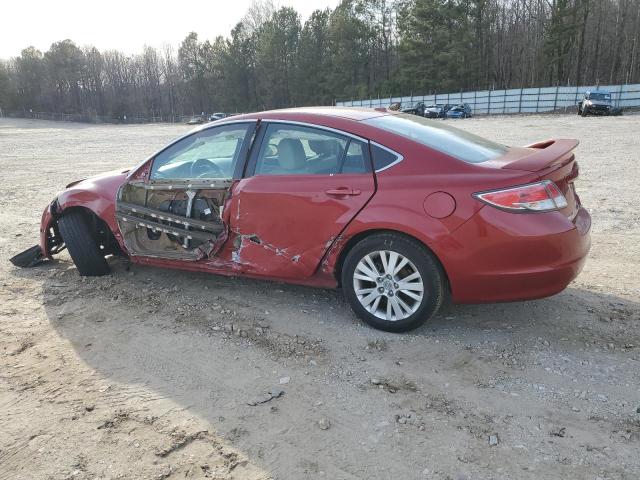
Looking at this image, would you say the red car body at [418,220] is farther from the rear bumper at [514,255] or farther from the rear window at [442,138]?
the rear window at [442,138]

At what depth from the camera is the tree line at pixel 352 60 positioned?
184 feet

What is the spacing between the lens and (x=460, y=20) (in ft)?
190

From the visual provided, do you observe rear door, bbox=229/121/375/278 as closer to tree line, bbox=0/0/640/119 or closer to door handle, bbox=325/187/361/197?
door handle, bbox=325/187/361/197

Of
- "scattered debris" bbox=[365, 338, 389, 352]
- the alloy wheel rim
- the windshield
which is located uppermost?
the windshield

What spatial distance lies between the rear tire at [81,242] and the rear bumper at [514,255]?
349 centimetres

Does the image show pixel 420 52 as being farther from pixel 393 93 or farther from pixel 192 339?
pixel 192 339

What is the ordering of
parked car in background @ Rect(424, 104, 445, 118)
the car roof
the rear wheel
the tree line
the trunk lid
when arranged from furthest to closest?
the tree line → parked car in background @ Rect(424, 104, 445, 118) → the car roof → the rear wheel → the trunk lid

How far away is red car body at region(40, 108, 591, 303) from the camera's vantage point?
3.35 m

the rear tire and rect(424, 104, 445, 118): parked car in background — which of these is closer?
the rear tire

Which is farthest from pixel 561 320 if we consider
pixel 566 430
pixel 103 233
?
pixel 103 233

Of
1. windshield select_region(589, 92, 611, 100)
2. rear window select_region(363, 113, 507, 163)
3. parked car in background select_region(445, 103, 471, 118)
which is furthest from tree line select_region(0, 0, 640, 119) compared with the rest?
rear window select_region(363, 113, 507, 163)

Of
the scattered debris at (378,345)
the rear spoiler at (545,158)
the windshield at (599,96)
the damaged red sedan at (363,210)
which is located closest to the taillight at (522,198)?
the damaged red sedan at (363,210)

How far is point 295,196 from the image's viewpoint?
3.94m

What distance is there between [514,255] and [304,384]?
1.57 metres
